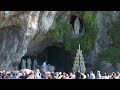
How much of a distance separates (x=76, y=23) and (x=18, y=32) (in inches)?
163

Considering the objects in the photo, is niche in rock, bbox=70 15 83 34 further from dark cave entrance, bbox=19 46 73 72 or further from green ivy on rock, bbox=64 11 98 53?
dark cave entrance, bbox=19 46 73 72

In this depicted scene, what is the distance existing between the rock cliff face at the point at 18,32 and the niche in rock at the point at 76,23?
2466mm

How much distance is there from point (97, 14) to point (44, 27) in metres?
3.48

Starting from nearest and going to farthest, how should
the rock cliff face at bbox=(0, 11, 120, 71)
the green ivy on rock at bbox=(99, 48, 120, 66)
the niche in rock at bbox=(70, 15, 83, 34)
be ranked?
the rock cliff face at bbox=(0, 11, 120, 71)
the green ivy on rock at bbox=(99, 48, 120, 66)
the niche in rock at bbox=(70, 15, 83, 34)

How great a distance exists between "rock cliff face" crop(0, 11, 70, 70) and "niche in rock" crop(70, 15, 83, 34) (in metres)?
2.47

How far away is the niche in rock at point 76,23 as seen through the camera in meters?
22.9

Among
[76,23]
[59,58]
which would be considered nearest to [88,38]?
[76,23]

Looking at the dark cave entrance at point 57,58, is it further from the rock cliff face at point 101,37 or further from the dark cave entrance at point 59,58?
the rock cliff face at point 101,37

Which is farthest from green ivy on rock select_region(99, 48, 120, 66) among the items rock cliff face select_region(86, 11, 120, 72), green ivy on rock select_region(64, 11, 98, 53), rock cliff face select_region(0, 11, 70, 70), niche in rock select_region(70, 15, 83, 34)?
rock cliff face select_region(0, 11, 70, 70)

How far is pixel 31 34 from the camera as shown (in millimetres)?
20078

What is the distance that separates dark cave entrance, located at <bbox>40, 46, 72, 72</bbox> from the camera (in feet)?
77.4
